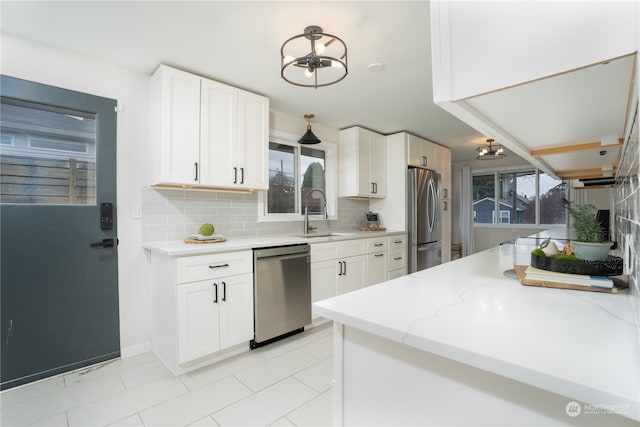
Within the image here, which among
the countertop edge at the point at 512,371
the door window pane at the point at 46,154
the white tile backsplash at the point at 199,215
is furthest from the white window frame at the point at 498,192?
the door window pane at the point at 46,154

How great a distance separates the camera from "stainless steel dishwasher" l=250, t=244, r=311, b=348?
2.50 metres

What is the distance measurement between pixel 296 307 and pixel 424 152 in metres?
3.22

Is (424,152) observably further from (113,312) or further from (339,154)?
(113,312)

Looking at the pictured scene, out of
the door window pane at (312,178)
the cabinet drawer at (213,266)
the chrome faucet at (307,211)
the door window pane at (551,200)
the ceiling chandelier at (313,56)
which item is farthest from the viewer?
the door window pane at (551,200)

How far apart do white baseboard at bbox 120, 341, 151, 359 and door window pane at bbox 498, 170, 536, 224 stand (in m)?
6.52

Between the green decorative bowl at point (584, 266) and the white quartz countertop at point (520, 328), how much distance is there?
0.08 m

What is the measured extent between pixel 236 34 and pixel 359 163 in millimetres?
2333

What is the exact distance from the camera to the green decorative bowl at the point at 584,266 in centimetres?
99

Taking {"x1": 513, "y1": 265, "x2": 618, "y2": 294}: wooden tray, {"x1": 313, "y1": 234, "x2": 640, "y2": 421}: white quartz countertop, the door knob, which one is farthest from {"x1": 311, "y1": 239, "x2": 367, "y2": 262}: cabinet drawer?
{"x1": 513, "y1": 265, "x2": 618, "y2": 294}: wooden tray

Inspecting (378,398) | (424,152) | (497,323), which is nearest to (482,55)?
(497,323)

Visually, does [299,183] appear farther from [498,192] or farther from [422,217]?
[498,192]

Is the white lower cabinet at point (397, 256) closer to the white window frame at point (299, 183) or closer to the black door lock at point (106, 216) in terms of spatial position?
the white window frame at point (299, 183)

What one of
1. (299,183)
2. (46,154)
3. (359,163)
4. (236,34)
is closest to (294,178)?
(299,183)

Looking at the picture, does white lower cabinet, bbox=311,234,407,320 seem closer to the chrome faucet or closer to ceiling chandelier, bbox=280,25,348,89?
the chrome faucet
